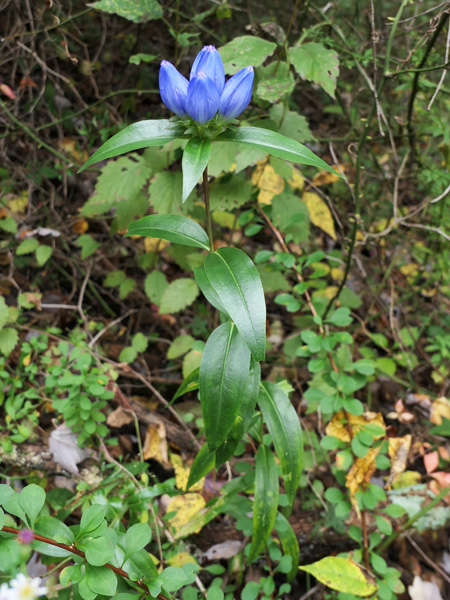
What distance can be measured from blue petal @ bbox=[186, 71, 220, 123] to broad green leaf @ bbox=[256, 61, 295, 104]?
771 millimetres

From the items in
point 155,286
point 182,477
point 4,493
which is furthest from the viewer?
point 155,286

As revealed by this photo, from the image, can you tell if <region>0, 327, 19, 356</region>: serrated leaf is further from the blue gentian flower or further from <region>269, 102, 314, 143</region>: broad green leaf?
<region>269, 102, 314, 143</region>: broad green leaf

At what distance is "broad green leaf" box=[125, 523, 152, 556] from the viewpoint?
2.88 feet

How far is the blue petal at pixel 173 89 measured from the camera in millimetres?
932

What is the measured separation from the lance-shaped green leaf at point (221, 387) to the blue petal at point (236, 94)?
1.71ft

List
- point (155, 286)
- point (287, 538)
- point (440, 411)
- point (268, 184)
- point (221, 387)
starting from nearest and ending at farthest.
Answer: point (221, 387) < point (287, 538) < point (440, 411) < point (268, 184) < point (155, 286)

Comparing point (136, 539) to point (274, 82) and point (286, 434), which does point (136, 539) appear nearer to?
point (286, 434)

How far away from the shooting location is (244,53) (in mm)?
1671

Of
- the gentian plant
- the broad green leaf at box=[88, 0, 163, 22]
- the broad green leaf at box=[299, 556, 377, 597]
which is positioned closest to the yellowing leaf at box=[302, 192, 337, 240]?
the broad green leaf at box=[88, 0, 163, 22]

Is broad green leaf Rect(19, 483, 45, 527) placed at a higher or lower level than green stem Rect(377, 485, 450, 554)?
higher

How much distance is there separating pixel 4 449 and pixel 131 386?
2.62 feet

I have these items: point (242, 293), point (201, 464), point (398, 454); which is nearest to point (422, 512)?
point (398, 454)

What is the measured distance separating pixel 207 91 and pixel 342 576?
1358 millimetres

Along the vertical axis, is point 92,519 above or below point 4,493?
below
